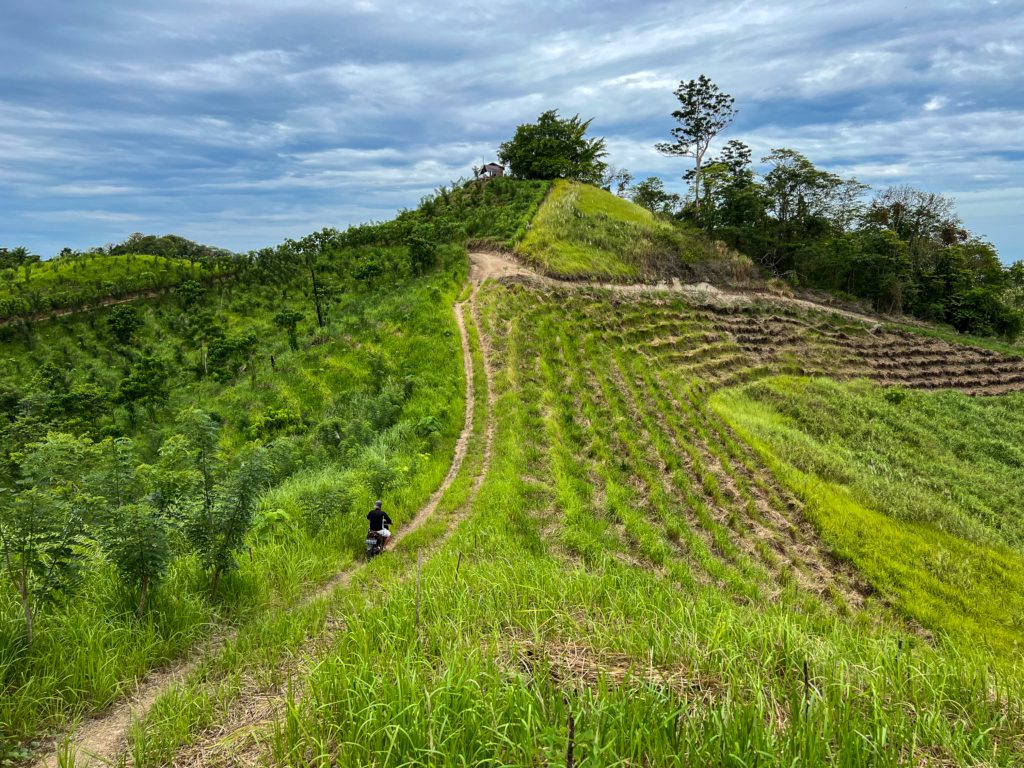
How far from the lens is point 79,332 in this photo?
35.7 meters

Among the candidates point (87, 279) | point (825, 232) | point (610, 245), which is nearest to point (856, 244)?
point (825, 232)

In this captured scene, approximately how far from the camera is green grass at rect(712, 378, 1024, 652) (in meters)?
10.3

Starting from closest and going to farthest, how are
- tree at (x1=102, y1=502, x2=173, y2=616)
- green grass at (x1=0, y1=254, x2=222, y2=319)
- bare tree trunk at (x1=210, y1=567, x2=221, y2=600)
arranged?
tree at (x1=102, y1=502, x2=173, y2=616) < bare tree trunk at (x1=210, y1=567, x2=221, y2=600) < green grass at (x1=0, y1=254, x2=222, y2=319)

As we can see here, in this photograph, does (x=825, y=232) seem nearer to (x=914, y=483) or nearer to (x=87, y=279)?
(x=914, y=483)

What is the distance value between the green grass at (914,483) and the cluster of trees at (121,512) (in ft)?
42.3

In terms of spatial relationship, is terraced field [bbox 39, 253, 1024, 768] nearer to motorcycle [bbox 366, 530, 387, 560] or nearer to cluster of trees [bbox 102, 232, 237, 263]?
motorcycle [bbox 366, 530, 387, 560]

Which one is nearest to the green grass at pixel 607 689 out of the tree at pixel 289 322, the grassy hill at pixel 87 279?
the tree at pixel 289 322

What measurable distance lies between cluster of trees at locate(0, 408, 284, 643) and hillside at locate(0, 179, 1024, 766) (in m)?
0.12

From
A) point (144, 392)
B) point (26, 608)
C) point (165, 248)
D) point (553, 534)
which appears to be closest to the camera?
point (26, 608)

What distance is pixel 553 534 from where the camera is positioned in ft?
30.6

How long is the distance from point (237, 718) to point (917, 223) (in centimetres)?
6042

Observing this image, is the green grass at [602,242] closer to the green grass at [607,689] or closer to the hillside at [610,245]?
the hillside at [610,245]

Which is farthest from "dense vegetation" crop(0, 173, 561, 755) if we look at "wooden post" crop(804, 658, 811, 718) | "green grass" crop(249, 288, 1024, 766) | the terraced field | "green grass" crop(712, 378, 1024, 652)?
"green grass" crop(712, 378, 1024, 652)

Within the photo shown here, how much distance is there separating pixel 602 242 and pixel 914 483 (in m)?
22.8
